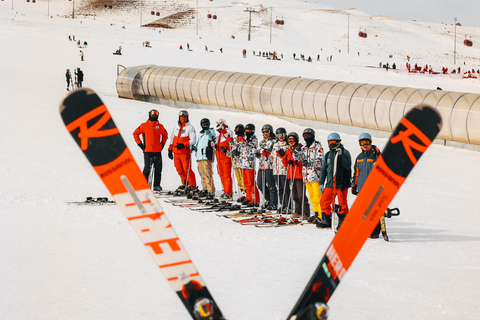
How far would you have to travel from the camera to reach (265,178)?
37.5ft

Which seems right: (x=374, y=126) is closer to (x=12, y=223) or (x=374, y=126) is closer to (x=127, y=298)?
(x=12, y=223)

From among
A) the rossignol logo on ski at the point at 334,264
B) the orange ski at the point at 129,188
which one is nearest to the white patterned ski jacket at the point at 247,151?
the rossignol logo on ski at the point at 334,264

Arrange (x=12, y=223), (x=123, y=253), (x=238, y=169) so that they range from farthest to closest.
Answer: (x=238, y=169) → (x=12, y=223) → (x=123, y=253)

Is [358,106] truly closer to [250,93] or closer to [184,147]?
[250,93]

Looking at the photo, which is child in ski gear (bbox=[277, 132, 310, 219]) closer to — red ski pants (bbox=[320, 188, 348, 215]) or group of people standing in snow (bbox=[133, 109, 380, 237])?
group of people standing in snow (bbox=[133, 109, 380, 237])

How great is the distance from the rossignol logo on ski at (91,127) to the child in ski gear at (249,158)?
26.0 feet

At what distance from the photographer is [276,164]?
1095cm

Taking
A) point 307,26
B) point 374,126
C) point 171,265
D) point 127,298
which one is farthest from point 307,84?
point 307,26

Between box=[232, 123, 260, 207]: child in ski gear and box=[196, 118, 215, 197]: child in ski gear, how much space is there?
2.53ft

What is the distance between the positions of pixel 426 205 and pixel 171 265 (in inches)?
366

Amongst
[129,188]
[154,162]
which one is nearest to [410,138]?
[129,188]

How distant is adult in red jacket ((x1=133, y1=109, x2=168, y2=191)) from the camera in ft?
41.5

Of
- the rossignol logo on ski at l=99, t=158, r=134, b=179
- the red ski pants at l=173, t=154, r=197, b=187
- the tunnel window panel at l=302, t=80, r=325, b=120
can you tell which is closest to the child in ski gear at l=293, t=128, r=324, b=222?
the red ski pants at l=173, t=154, r=197, b=187

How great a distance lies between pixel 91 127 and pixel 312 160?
685 centimetres
